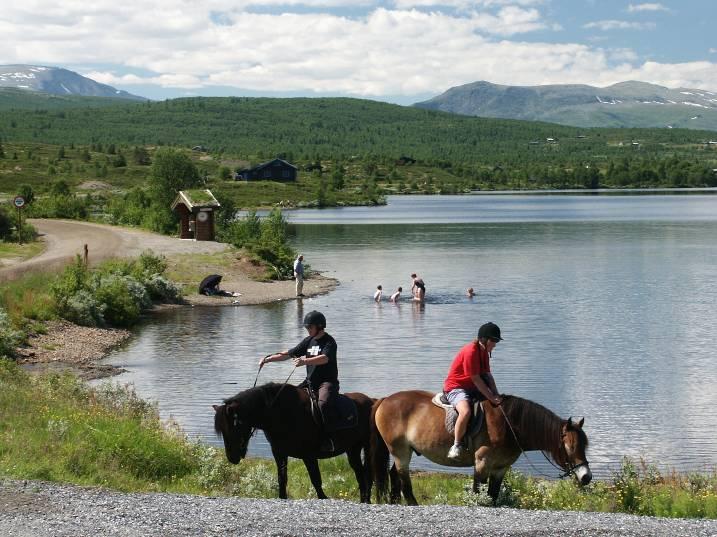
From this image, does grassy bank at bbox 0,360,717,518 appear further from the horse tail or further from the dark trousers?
the dark trousers

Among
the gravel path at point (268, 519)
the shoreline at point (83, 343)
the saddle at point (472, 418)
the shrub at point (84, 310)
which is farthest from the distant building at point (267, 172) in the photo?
the gravel path at point (268, 519)

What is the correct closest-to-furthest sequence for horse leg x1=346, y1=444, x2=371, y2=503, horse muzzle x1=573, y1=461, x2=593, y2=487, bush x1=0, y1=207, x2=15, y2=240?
horse muzzle x1=573, y1=461, x2=593, y2=487, horse leg x1=346, y1=444, x2=371, y2=503, bush x1=0, y1=207, x2=15, y2=240

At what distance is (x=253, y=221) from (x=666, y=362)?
3382cm

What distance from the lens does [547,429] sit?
1293cm

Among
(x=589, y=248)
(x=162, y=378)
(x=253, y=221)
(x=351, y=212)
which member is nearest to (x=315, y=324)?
(x=162, y=378)

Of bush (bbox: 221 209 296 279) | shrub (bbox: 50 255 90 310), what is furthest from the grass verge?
bush (bbox: 221 209 296 279)

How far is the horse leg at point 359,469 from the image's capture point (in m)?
14.0

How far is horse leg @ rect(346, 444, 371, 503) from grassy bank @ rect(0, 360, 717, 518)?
0.47 m

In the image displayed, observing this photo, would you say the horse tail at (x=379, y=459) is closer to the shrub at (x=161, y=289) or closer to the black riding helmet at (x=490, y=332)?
the black riding helmet at (x=490, y=332)

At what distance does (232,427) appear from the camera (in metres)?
13.7

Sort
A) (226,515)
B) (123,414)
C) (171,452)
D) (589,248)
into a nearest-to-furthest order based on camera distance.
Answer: (226,515) → (171,452) → (123,414) → (589,248)

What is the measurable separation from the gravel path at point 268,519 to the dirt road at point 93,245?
30.3 meters

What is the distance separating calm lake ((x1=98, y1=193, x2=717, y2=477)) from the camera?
955 inches

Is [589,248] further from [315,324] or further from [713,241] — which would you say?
[315,324]
